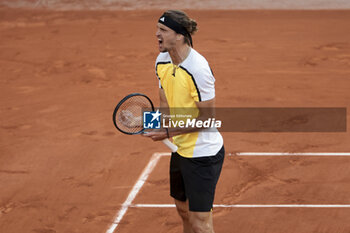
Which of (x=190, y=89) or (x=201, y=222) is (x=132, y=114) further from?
(x=201, y=222)

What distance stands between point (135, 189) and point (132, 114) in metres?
2.36

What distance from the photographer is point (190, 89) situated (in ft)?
15.3

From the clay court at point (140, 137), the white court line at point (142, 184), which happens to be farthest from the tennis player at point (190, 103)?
the white court line at point (142, 184)

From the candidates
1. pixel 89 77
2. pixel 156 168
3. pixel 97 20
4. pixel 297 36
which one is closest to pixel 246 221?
pixel 156 168

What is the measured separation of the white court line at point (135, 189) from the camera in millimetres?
6432

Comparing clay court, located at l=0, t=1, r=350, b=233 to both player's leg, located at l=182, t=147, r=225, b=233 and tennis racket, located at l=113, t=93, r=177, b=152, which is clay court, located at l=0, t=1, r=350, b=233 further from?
tennis racket, located at l=113, t=93, r=177, b=152

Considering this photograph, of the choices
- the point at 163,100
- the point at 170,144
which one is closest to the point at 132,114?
the point at 163,100

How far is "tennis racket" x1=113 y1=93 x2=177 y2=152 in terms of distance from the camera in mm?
4898

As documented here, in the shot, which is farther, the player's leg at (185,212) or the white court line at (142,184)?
the white court line at (142,184)

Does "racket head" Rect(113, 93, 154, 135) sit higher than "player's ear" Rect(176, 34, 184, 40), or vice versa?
"player's ear" Rect(176, 34, 184, 40)

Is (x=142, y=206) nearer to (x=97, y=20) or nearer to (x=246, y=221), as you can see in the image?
(x=246, y=221)

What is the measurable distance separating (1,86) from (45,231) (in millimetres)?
6096

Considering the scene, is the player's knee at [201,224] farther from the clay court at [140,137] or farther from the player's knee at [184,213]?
the clay court at [140,137]

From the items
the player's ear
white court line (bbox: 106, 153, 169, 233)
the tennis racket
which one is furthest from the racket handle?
white court line (bbox: 106, 153, 169, 233)
